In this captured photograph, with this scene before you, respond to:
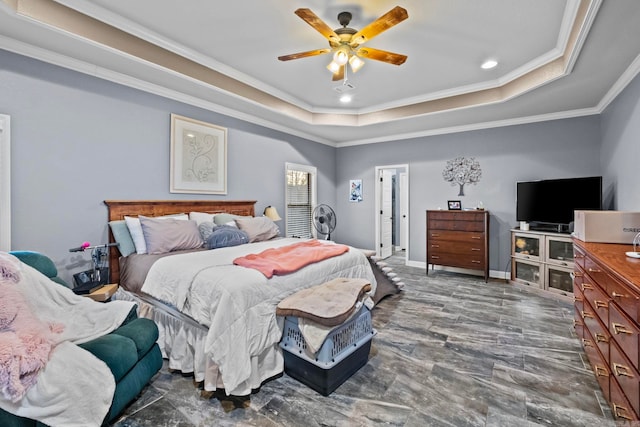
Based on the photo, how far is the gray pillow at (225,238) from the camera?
3123 millimetres

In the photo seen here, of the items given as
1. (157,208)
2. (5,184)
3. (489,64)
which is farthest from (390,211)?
(5,184)

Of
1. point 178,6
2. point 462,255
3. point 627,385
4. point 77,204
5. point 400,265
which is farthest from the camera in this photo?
point 400,265

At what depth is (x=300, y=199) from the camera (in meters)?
5.71

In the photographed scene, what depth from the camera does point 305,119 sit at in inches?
191

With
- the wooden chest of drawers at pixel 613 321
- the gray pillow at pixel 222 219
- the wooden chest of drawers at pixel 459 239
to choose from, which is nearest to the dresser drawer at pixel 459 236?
the wooden chest of drawers at pixel 459 239

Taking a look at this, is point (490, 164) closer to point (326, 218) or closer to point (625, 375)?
point (326, 218)

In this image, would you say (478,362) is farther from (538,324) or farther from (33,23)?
(33,23)

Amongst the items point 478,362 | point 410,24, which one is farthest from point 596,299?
point 410,24

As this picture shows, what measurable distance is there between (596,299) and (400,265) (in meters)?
4.03

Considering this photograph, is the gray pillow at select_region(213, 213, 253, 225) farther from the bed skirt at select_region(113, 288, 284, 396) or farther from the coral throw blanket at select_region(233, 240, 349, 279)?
the bed skirt at select_region(113, 288, 284, 396)

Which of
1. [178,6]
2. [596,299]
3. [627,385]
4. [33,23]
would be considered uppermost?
[178,6]

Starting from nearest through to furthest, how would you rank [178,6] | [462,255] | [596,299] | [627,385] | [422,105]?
[627,385]
[596,299]
[178,6]
[422,105]
[462,255]

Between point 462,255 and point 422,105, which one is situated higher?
point 422,105

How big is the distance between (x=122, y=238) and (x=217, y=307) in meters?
1.71
